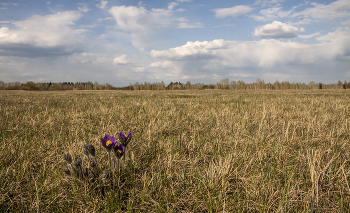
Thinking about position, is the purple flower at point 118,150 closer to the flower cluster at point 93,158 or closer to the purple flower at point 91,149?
the flower cluster at point 93,158

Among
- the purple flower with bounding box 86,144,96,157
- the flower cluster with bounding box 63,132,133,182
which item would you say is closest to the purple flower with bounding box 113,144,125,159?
the flower cluster with bounding box 63,132,133,182

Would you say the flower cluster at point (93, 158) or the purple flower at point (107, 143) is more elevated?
the purple flower at point (107, 143)

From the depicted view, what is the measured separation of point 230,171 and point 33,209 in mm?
1463

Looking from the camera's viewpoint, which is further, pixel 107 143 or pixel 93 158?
pixel 93 158

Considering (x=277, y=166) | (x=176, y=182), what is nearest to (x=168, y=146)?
(x=176, y=182)

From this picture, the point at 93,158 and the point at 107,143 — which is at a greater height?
the point at 107,143

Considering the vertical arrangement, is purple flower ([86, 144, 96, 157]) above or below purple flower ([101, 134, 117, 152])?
below

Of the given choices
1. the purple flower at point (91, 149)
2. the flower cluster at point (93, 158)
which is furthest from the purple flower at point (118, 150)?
the purple flower at point (91, 149)

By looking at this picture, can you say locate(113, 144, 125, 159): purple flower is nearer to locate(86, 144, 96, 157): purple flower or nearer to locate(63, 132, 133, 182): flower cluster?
locate(63, 132, 133, 182): flower cluster

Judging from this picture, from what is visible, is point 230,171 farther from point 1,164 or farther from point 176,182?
point 1,164

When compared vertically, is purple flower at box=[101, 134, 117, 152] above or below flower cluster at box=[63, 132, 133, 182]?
above

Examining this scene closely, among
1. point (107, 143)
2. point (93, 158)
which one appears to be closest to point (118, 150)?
point (107, 143)

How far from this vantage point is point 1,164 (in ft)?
6.68

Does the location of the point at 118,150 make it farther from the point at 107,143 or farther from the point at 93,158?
the point at 93,158
